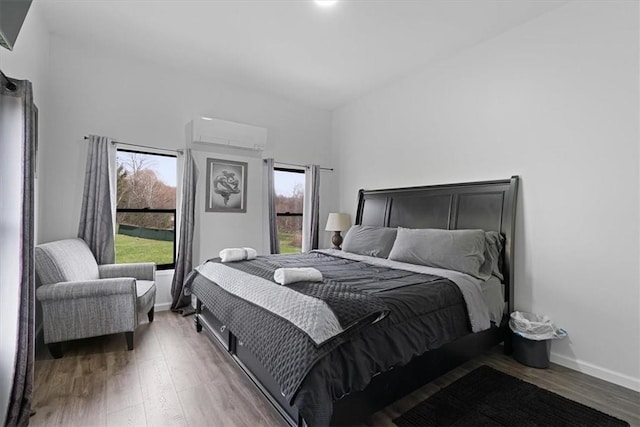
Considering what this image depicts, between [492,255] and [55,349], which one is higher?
[492,255]

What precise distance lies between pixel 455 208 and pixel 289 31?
2.49m

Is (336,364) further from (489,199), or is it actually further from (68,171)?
(68,171)

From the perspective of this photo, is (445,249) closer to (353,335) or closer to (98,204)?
(353,335)

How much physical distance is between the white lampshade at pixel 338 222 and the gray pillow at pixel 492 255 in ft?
6.81

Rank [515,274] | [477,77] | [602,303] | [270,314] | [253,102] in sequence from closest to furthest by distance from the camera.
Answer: [270,314] → [602,303] → [515,274] → [477,77] → [253,102]

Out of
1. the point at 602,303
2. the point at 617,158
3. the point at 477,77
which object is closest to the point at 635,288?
the point at 602,303

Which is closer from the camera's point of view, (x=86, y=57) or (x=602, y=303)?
(x=602, y=303)

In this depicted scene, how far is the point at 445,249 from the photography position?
282cm

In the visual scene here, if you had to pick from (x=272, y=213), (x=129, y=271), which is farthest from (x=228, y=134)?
(x=129, y=271)

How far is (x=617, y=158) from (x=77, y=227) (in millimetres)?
5018

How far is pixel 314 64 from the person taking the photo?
3740mm

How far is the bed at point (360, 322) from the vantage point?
154 centimetres

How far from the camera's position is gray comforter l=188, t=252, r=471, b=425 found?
1463mm

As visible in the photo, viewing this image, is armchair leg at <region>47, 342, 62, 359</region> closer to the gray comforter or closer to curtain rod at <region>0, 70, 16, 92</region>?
the gray comforter
